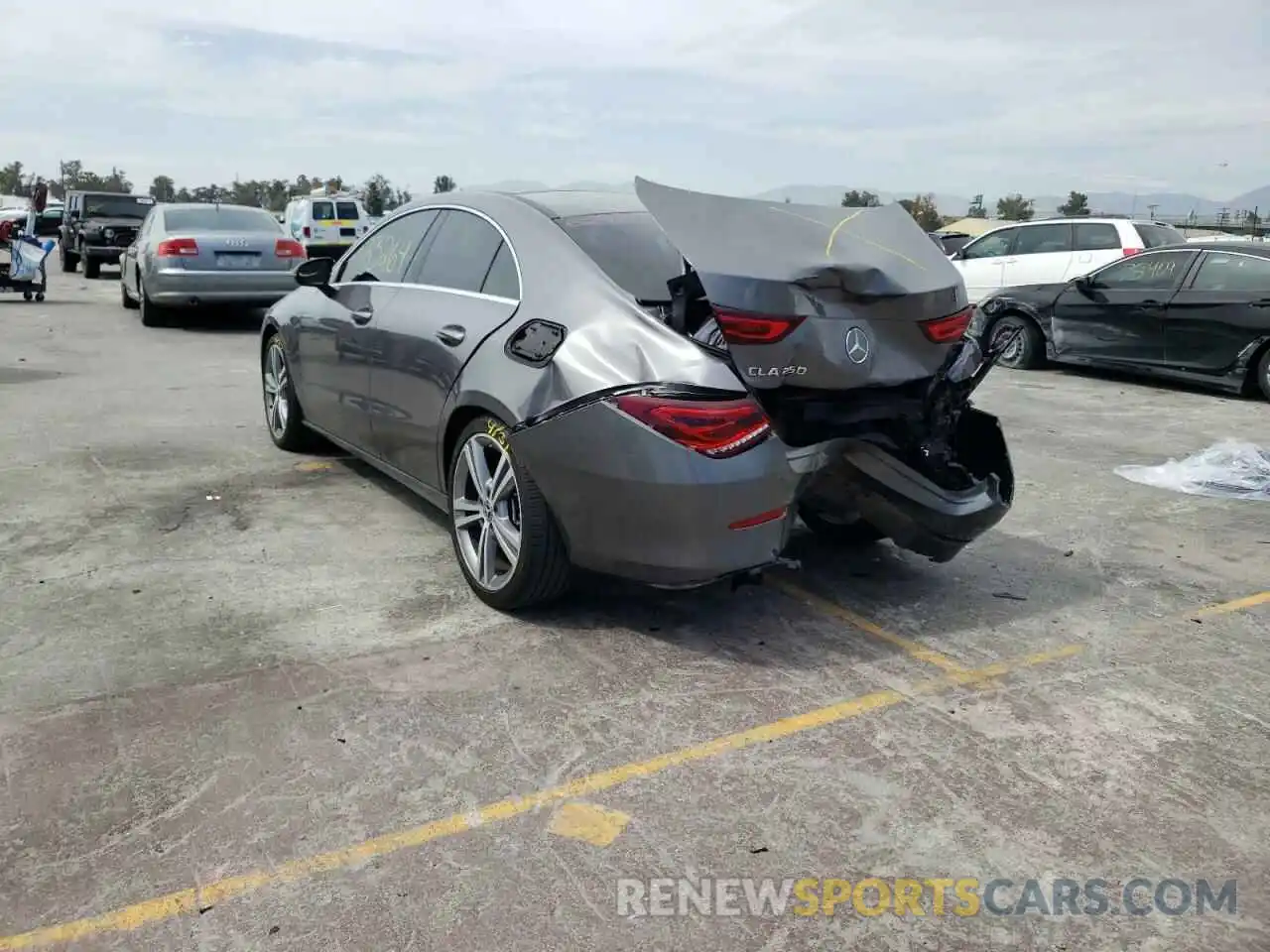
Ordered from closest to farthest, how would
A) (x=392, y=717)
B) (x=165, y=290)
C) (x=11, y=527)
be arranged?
1. (x=392, y=717)
2. (x=11, y=527)
3. (x=165, y=290)

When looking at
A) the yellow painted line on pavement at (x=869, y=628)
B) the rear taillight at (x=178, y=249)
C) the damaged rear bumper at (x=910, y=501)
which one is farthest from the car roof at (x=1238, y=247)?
the rear taillight at (x=178, y=249)

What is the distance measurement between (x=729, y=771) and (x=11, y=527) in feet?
12.6

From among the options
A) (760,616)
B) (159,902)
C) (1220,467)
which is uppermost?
(1220,467)

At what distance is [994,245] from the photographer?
1445 cm

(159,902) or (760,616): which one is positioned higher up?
(760,616)

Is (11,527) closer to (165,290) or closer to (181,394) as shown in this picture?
(181,394)

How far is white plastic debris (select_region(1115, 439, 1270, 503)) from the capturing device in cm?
647

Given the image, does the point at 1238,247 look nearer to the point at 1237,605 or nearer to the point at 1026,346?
the point at 1026,346

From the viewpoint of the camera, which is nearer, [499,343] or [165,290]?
[499,343]

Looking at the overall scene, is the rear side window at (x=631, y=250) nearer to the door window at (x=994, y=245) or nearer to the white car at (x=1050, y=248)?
the white car at (x=1050, y=248)

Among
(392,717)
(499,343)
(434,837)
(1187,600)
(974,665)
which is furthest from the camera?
(1187,600)

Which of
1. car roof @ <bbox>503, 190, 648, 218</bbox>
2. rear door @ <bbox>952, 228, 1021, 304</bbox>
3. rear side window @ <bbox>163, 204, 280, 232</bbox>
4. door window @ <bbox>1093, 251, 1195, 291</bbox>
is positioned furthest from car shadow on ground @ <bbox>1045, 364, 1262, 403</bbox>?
rear side window @ <bbox>163, 204, 280, 232</bbox>

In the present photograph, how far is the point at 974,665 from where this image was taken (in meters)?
3.89

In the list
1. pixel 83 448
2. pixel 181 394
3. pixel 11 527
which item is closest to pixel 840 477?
pixel 11 527
